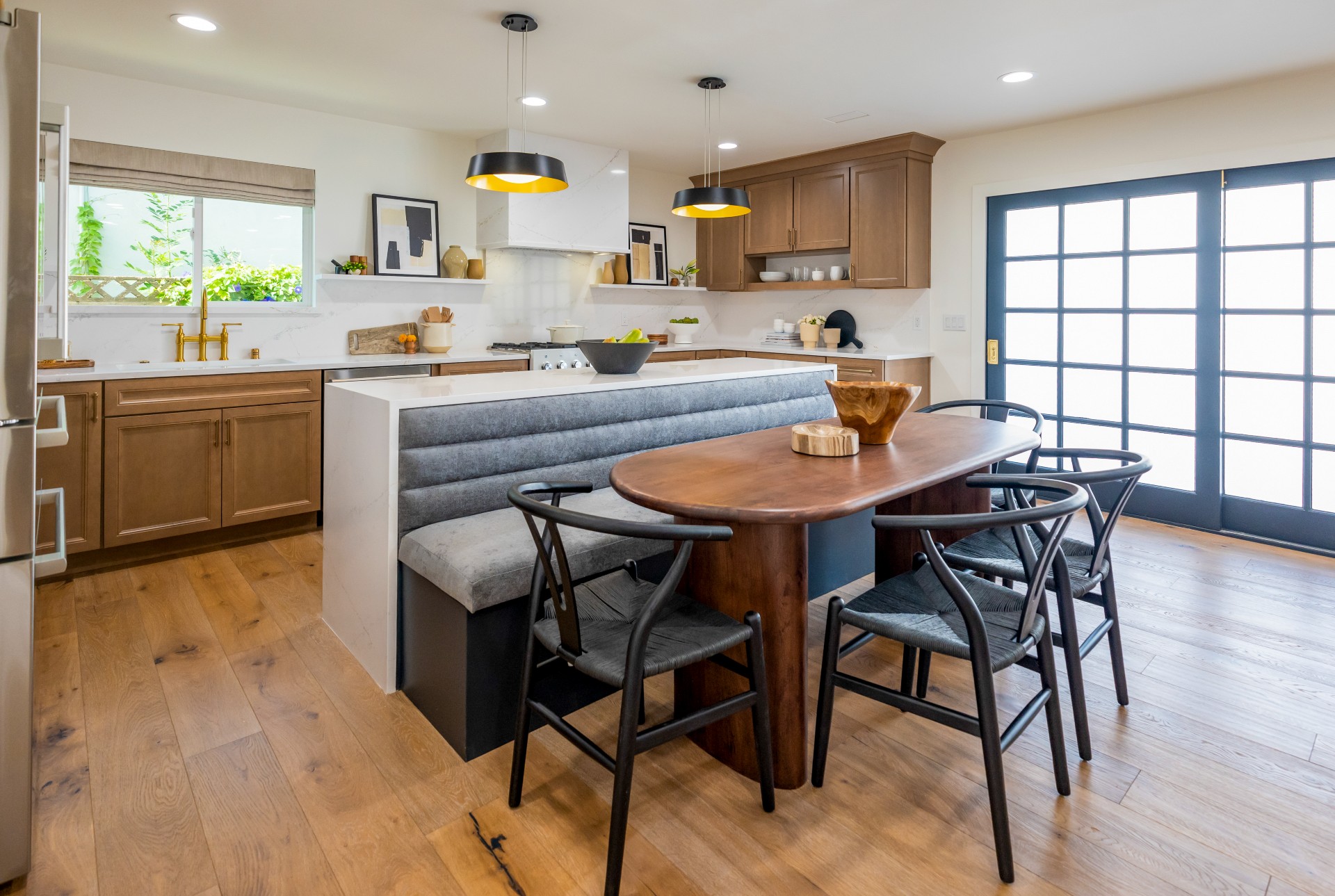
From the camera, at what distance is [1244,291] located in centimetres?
412

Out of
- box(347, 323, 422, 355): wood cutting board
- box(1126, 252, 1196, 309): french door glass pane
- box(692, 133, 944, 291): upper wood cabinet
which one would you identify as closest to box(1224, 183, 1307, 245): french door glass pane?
box(1126, 252, 1196, 309): french door glass pane

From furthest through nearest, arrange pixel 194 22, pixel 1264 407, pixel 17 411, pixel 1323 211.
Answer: pixel 1264 407, pixel 1323 211, pixel 194 22, pixel 17 411

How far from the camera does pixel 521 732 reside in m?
1.82

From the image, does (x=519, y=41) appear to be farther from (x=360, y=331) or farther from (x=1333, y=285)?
(x=1333, y=285)

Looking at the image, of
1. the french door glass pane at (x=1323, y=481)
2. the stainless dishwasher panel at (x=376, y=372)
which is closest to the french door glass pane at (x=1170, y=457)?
the french door glass pane at (x=1323, y=481)

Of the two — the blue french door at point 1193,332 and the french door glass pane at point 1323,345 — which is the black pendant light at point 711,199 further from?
the french door glass pane at point 1323,345

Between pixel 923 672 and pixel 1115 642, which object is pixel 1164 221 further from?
pixel 923 672

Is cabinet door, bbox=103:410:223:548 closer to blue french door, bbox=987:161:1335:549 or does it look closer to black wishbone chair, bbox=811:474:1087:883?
black wishbone chair, bbox=811:474:1087:883

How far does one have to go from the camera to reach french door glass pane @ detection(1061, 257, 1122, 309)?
4.61 metres

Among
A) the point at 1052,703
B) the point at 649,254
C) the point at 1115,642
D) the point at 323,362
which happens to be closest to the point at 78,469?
the point at 323,362

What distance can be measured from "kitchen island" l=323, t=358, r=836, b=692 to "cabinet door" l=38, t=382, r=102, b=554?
4.84 feet

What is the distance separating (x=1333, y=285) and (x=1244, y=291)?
38cm

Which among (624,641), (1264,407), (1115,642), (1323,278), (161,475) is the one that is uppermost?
(1323,278)

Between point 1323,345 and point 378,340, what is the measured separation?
5409 mm
